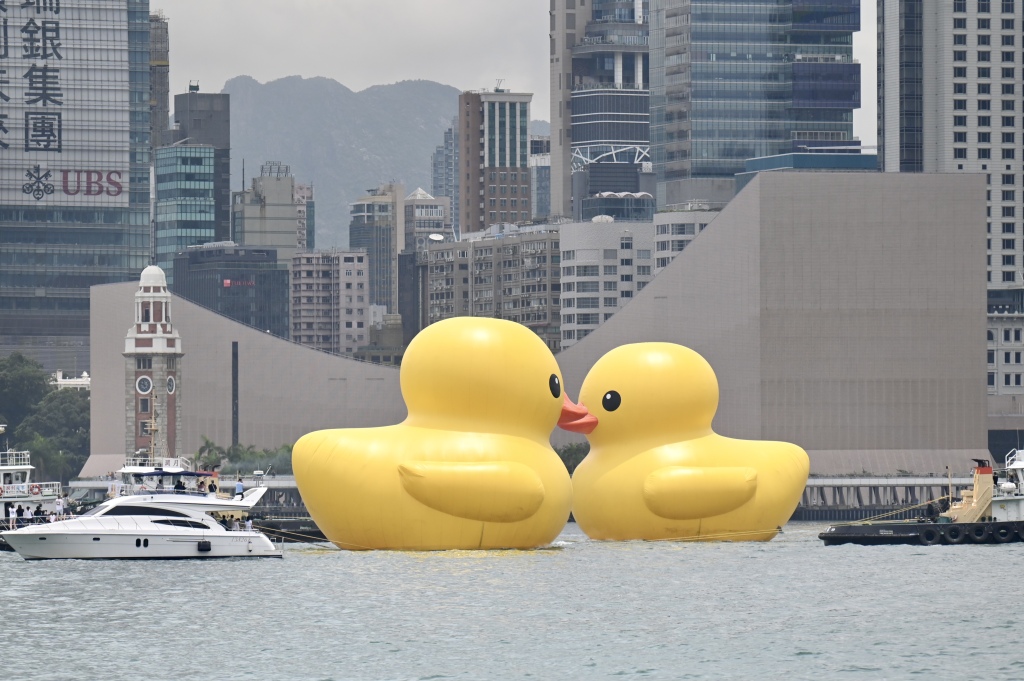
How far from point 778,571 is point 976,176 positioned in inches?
2977

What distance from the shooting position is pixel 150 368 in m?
133

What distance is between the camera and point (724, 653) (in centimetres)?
4478

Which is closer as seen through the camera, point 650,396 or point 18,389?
point 650,396

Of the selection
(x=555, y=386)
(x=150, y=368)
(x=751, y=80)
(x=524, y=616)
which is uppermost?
(x=751, y=80)

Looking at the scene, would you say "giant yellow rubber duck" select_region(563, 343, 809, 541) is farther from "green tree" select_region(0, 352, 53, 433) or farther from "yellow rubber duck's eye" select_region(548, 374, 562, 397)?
"green tree" select_region(0, 352, 53, 433)

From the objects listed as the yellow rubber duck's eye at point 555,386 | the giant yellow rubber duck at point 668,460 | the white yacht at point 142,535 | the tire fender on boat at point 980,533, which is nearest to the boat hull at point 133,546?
the white yacht at point 142,535

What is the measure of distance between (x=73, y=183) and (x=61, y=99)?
7430 millimetres

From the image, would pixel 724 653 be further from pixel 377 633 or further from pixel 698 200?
pixel 698 200

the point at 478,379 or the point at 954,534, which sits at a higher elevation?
the point at 478,379

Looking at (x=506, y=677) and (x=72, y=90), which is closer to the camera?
(x=506, y=677)

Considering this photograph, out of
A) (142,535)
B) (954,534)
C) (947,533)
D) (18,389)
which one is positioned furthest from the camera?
(18,389)

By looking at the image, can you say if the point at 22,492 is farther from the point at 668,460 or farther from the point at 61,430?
the point at 61,430

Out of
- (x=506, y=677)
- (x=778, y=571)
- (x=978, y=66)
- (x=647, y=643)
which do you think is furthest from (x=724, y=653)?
(x=978, y=66)

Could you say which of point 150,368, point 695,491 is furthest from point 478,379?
point 150,368
